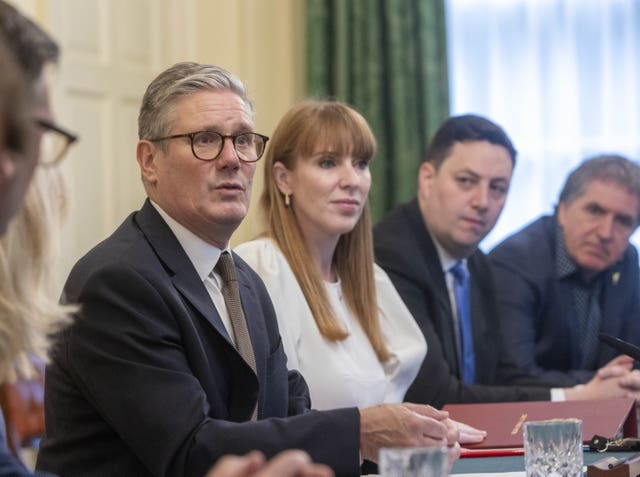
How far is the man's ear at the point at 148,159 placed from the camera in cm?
226

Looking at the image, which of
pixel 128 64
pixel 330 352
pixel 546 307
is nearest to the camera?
pixel 330 352

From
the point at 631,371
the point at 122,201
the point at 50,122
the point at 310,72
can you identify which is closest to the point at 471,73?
the point at 310,72

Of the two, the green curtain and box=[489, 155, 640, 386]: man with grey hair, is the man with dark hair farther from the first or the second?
the green curtain

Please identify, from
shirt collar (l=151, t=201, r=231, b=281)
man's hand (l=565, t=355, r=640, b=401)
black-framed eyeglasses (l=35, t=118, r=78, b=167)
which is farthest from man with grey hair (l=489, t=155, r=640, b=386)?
black-framed eyeglasses (l=35, t=118, r=78, b=167)

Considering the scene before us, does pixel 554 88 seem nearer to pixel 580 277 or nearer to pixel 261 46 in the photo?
pixel 261 46

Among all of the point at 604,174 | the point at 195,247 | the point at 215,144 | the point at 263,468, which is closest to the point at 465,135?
the point at 604,174

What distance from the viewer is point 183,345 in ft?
6.53

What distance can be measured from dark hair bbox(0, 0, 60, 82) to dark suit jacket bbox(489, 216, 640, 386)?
279 centimetres

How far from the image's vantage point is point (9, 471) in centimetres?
136

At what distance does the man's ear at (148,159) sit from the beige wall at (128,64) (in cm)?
219

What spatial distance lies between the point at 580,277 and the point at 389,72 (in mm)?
1667

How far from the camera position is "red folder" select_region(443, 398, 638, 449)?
7.42ft

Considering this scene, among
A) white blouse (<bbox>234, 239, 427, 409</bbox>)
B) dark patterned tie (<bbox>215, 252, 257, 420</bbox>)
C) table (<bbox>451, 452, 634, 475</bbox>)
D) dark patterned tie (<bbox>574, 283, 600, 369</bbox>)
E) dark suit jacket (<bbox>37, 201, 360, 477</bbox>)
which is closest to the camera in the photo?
dark suit jacket (<bbox>37, 201, 360, 477</bbox>)

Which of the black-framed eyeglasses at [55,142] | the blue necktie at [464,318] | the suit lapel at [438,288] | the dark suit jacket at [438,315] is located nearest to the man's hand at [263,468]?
the black-framed eyeglasses at [55,142]
